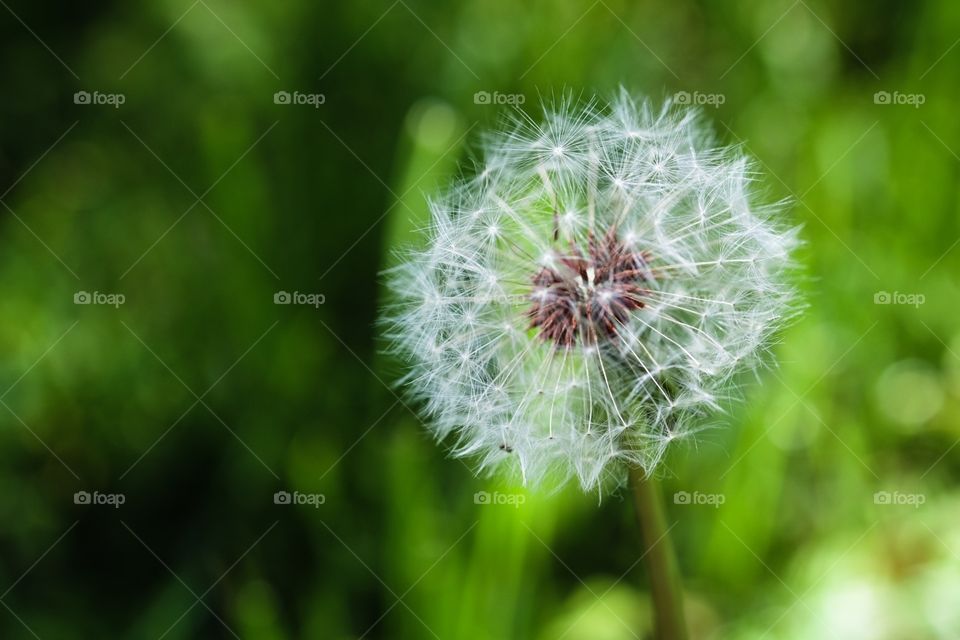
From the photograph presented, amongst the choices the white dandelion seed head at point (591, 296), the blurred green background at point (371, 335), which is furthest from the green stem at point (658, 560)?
the blurred green background at point (371, 335)

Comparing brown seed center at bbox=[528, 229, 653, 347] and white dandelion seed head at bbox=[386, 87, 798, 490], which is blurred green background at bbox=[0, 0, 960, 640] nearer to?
white dandelion seed head at bbox=[386, 87, 798, 490]

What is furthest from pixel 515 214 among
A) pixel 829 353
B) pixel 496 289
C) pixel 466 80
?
pixel 466 80

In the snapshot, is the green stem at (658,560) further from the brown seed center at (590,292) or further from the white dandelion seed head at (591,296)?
the brown seed center at (590,292)

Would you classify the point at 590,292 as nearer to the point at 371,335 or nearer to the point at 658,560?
the point at 658,560

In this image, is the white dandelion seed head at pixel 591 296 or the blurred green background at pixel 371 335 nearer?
the white dandelion seed head at pixel 591 296

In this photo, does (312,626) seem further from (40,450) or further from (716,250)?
(716,250)
